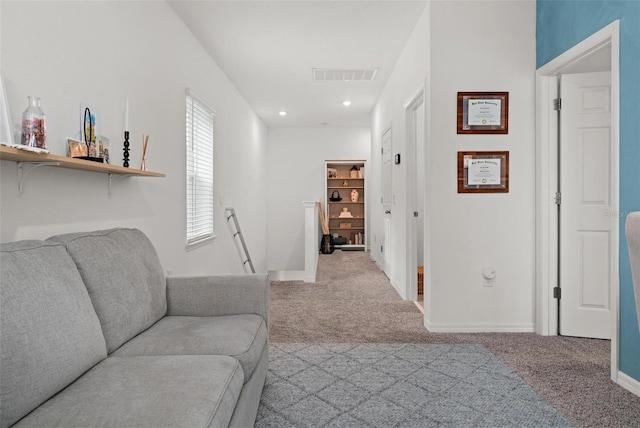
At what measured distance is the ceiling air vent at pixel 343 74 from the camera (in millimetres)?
5129

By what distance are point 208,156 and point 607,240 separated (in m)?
3.75

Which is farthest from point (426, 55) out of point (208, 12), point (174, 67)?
point (174, 67)

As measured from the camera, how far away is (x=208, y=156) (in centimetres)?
457

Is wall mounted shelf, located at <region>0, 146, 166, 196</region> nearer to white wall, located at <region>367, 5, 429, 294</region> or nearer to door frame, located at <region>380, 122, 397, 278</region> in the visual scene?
white wall, located at <region>367, 5, 429, 294</region>

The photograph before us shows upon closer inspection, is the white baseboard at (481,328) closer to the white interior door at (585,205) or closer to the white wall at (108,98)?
the white interior door at (585,205)

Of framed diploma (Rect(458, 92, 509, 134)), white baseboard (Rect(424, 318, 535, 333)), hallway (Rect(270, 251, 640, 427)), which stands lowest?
hallway (Rect(270, 251, 640, 427))

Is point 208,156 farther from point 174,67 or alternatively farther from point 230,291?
point 230,291

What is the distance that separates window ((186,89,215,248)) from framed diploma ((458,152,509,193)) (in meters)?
2.44

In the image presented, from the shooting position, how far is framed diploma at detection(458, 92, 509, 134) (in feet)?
11.5

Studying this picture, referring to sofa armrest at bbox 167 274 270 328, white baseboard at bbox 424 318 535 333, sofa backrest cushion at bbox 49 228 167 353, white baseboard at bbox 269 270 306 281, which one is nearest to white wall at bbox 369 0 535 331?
white baseboard at bbox 424 318 535 333

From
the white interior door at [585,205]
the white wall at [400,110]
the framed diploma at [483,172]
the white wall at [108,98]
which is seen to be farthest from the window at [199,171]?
the white interior door at [585,205]

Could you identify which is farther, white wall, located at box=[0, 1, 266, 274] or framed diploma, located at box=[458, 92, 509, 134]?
framed diploma, located at box=[458, 92, 509, 134]

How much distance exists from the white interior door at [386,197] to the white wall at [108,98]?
236 cm

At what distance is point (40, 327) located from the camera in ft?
4.09
